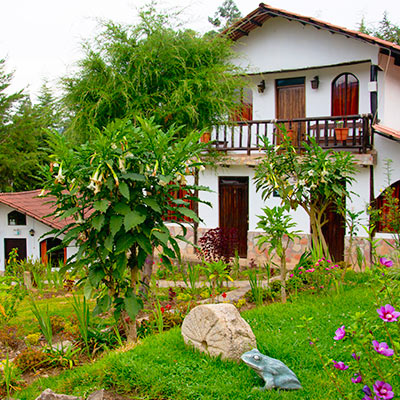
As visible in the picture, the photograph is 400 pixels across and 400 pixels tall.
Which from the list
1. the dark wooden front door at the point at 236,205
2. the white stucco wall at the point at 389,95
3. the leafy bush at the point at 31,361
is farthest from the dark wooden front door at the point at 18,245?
the white stucco wall at the point at 389,95

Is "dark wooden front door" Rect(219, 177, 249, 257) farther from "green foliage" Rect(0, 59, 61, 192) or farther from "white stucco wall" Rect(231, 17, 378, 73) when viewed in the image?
"green foliage" Rect(0, 59, 61, 192)

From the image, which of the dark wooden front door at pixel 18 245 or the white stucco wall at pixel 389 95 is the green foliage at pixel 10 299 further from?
the dark wooden front door at pixel 18 245

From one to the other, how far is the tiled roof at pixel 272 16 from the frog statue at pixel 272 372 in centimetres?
951

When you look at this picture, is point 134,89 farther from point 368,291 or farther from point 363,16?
point 363,16

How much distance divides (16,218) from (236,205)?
27.6ft

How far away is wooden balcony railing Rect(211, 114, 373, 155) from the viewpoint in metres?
12.0

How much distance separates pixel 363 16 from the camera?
Answer: 28312 millimetres

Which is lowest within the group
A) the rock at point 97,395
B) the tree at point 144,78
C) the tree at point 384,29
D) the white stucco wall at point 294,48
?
the rock at point 97,395

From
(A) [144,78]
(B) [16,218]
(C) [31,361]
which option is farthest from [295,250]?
(B) [16,218]

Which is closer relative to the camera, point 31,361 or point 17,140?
point 31,361

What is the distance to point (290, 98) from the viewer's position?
14.4 metres

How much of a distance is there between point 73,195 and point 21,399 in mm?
2166

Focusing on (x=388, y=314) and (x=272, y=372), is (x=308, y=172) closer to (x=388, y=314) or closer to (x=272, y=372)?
(x=272, y=372)

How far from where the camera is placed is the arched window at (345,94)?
523 inches
